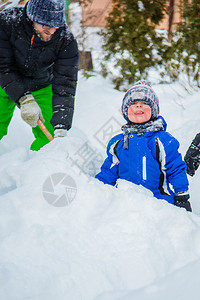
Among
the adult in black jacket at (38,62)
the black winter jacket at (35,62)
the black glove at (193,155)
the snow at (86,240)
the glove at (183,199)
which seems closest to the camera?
the snow at (86,240)

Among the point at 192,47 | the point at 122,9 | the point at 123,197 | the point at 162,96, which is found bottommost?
the point at 162,96

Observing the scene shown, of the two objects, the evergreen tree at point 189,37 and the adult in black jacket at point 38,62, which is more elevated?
the adult in black jacket at point 38,62

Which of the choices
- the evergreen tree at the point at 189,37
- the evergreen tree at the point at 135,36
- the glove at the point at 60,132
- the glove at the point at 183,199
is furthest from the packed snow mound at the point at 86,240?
the evergreen tree at the point at 135,36

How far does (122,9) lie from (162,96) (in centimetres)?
164

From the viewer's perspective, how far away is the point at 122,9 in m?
5.82

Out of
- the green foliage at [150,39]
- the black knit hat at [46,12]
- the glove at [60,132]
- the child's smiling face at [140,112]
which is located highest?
the black knit hat at [46,12]

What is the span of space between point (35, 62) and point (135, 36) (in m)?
3.34

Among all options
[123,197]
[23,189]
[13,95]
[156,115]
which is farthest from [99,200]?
[13,95]

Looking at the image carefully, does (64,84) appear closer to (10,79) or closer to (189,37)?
(10,79)

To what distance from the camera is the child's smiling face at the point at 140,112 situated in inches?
A: 97.9

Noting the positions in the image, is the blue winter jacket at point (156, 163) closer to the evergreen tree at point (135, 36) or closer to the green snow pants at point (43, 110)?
the green snow pants at point (43, 110)

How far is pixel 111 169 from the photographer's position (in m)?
2.64

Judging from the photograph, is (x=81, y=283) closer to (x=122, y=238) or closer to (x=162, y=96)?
(x=122, y=238)

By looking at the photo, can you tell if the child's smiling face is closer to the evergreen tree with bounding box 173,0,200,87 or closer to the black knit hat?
the black knit hat
